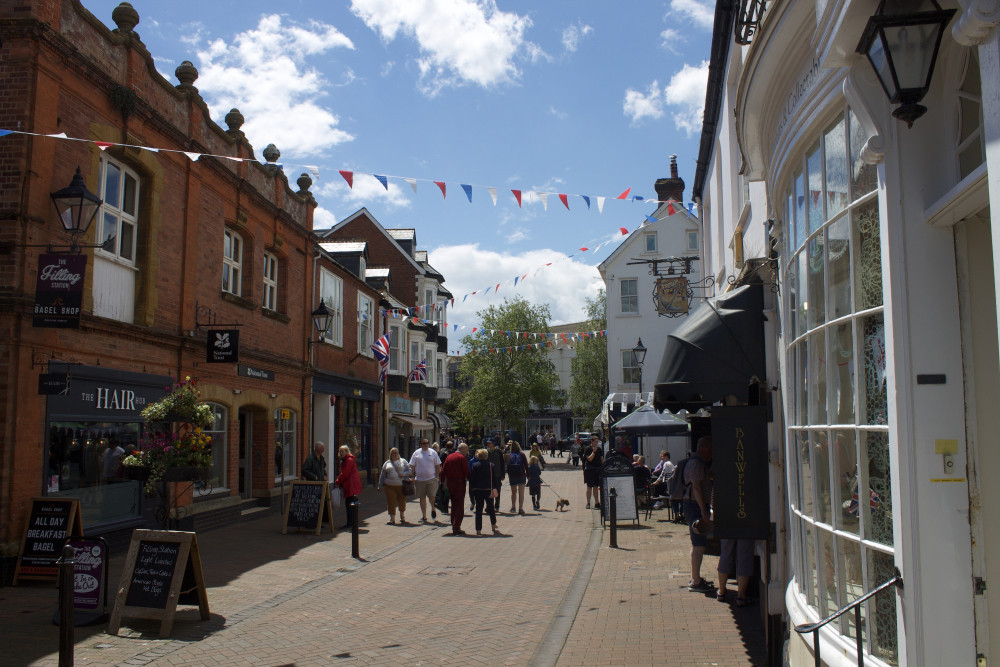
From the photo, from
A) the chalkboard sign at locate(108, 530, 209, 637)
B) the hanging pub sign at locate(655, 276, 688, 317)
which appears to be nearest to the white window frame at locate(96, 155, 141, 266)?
the chalkboard sign at locate(108, 530, 209, 637)

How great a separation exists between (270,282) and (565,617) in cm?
1323

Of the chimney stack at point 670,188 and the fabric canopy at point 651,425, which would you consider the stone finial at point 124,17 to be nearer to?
the fabric canopy at point 651,425

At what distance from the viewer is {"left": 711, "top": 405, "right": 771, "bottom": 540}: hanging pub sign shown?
6.62 metres

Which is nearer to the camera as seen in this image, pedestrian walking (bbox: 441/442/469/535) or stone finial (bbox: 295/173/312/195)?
pedestrian walking (bbox: 441/442/469/535)

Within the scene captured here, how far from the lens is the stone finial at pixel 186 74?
577 inches

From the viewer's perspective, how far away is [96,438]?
37.3 ft

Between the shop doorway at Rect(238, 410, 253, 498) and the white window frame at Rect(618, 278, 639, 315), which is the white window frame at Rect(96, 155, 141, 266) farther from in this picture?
the white window frame at Rect(618, 278, 639, 315)

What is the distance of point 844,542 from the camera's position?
13.9ft

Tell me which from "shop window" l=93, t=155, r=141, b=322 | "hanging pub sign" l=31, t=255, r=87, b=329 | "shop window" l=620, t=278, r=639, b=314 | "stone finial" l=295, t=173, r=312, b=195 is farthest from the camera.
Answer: "shop window" l=620, t=278, r=639, b=314

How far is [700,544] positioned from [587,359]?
47.6 metres

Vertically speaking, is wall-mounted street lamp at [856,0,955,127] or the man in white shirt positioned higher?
wall-mounted street lamp at [856,0,955,127]

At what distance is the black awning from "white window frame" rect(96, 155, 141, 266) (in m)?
8.72

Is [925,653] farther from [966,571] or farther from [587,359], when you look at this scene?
[587,359]

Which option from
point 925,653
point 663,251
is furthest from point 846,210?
point 663,251
